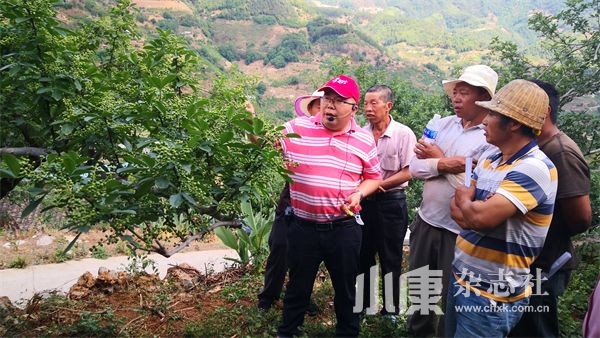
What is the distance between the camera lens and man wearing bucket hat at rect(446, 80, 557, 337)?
209cm

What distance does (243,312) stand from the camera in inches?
148

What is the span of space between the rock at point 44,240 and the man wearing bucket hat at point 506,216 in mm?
8261

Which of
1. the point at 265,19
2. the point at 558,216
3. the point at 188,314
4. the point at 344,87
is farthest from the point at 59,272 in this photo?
the point at 265,19

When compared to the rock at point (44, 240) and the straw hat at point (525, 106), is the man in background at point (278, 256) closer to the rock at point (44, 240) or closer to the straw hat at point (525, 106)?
the straw hat at point (525, 106)

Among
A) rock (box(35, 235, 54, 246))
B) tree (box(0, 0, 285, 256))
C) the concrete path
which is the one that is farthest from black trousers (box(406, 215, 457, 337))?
rock (box(35, 235, 54, 246))

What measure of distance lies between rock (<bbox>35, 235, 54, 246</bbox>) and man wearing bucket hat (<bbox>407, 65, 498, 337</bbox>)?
7625mm

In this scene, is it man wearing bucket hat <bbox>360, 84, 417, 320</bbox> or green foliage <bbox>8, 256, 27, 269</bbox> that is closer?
man wearing bucket hat <bbox>360, 84, 417, 320</bbox>

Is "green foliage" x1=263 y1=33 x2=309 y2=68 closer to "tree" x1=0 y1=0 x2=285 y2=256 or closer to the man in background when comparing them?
the man in background

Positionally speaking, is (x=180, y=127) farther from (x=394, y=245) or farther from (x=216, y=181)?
(x=394, y=245)

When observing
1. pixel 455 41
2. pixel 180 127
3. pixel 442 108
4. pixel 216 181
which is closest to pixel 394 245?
pixel 216 181

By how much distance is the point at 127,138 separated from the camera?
2650 mm

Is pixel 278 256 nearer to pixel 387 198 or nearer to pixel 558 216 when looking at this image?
pixel 387 198

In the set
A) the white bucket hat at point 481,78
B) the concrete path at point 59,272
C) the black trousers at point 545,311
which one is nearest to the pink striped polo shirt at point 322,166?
the white bucket hat at point 481,78

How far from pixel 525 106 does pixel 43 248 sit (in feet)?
27.2
